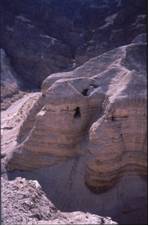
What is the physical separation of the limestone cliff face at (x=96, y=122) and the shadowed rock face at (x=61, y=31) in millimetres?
28319

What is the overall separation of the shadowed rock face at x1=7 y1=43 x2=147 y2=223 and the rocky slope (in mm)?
3326

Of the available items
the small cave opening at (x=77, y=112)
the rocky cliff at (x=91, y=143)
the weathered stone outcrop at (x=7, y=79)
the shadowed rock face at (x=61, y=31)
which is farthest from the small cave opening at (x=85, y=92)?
the shadowed rock face at (x=61, y=31)

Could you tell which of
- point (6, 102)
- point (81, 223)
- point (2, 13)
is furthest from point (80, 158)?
point (2, 13)

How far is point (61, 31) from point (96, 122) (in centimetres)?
4093

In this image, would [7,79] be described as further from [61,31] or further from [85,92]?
[85,92]

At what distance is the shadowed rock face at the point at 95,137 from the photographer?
16.3m

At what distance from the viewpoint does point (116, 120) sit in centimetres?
1661

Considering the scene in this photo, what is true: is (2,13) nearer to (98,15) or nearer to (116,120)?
(98,15)

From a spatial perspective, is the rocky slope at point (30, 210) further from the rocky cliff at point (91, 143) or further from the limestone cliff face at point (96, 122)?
the limestone cliff face at point (96, 122)

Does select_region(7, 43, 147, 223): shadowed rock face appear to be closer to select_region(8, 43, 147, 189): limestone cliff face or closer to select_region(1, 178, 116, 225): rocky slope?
select_region(8, 43, 147, 189): limestone cliff face

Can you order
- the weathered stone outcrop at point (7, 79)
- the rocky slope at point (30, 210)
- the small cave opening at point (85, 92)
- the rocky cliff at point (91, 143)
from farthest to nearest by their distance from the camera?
the weathered stone outcrop at point (7, 79) < the small cave opening at point (85, 92) < the rocky cliff at point (91, 143) < the rocky slope at point (30, 210)

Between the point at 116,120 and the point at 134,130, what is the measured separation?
2.21 ft

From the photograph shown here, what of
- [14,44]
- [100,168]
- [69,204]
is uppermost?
[14,44]

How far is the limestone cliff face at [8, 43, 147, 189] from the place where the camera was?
16.4m
